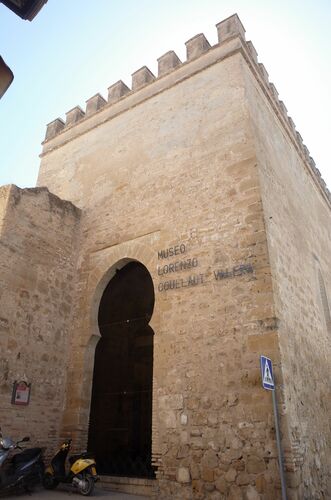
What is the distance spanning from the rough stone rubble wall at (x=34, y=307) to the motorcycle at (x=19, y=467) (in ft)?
1.67

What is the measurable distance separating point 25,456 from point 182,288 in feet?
11.7

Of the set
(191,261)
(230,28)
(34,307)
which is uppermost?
(230,28)

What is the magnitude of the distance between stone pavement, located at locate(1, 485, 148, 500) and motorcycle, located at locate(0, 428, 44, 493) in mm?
154

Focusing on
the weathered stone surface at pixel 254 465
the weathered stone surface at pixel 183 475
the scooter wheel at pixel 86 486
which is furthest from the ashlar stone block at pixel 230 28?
the scooter wheel at pixel 86 486

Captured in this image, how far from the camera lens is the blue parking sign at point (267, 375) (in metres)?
4.46

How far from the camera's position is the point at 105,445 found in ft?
24.8

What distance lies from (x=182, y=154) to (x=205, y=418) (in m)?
4.88

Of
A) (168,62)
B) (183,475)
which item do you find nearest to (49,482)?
(183,475)

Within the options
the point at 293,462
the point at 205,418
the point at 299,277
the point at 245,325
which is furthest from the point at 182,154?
the point at 293,462

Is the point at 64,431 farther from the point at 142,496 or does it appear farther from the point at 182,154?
the point at 182,154

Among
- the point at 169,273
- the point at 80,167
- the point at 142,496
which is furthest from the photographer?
the point at 80,167

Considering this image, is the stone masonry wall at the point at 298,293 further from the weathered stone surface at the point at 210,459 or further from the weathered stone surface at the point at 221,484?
the weathered stone surface at the point at 210,459

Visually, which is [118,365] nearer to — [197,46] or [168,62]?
[168,62]

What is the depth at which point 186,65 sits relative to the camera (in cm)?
864
